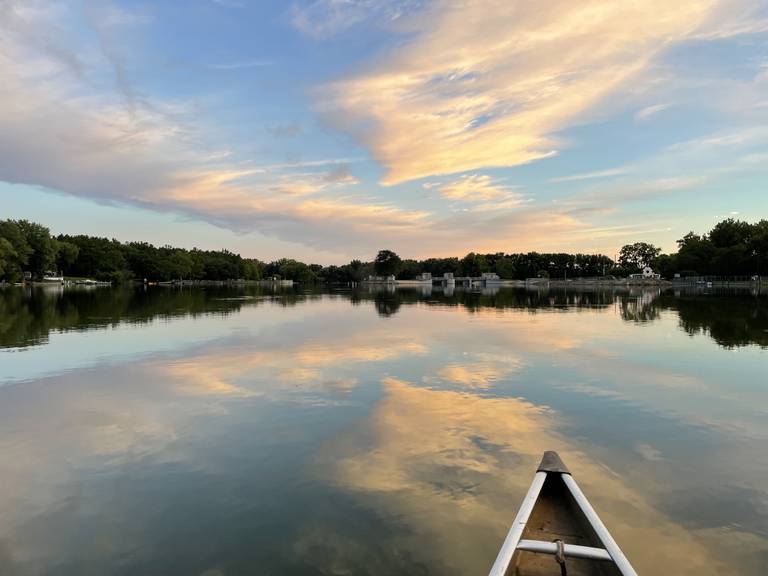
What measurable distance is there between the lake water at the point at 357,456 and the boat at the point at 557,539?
3.23 ft

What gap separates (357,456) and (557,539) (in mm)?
5221

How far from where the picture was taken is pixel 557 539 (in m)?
5.99

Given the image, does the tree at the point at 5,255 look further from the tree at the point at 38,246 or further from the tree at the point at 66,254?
the tree at the point at 66,254

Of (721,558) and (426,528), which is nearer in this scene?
(721,558)

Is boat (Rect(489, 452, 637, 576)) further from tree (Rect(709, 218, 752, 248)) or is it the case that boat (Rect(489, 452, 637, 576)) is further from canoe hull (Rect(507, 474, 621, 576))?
tree (Rect(709, 218, 752, 248))

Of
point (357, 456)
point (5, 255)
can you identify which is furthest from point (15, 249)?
point (357, 456)

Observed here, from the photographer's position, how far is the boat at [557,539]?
17.2 feet

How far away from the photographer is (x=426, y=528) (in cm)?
748

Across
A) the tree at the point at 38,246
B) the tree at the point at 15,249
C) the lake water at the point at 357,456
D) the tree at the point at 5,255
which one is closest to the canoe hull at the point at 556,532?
the lake water at the point at 357,456

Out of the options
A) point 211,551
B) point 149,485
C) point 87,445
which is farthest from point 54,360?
point 211,551

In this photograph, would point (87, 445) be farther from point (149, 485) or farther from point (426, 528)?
point (426, 528)

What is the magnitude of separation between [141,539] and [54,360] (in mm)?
17188

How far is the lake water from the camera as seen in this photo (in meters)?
7.00

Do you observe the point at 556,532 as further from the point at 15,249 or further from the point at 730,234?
the point at 730,234
